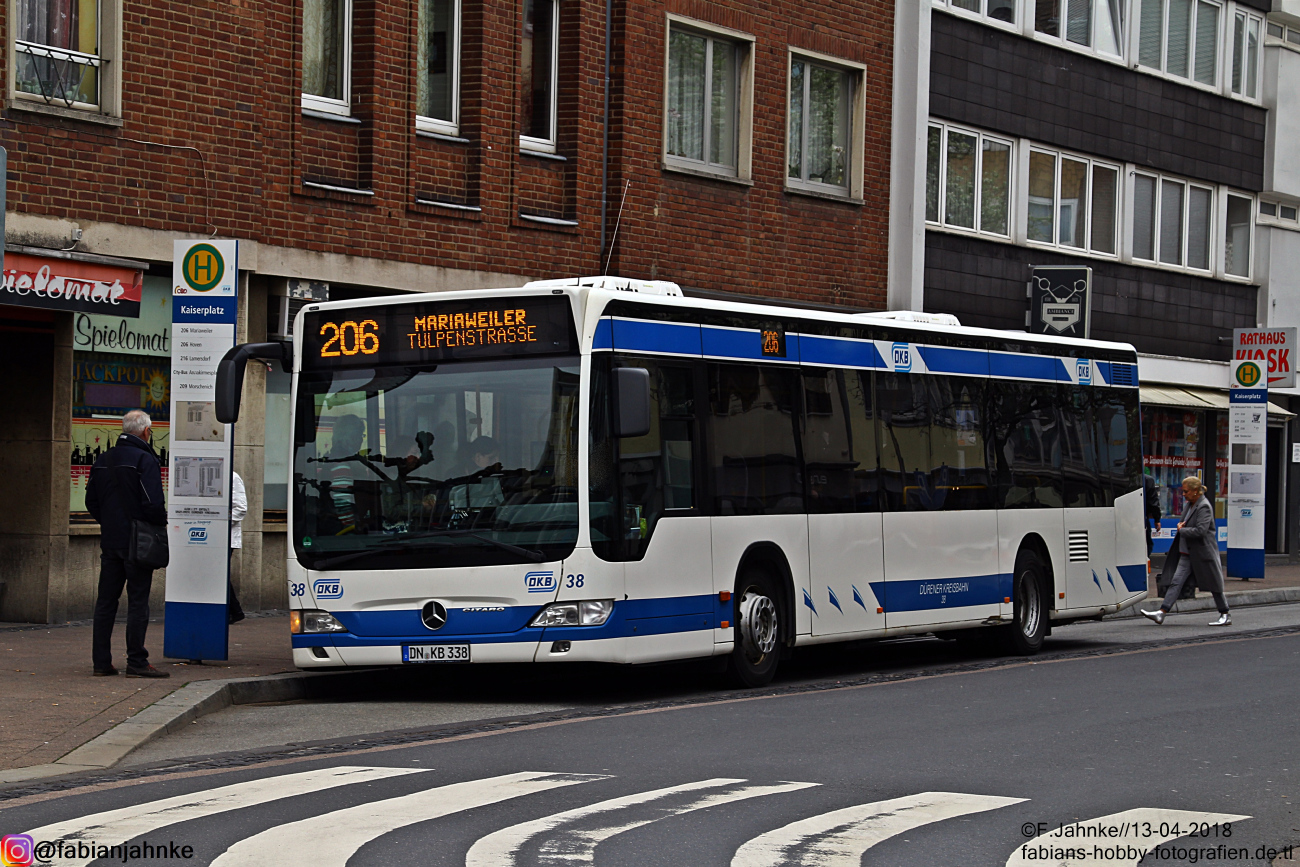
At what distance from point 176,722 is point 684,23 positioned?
14.9 metres

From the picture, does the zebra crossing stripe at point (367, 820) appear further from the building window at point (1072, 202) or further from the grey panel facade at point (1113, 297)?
the building window at point (1072, 202)

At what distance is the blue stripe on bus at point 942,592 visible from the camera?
50.4ft

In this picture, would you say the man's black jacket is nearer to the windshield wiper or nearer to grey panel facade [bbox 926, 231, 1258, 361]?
the windshield wiper

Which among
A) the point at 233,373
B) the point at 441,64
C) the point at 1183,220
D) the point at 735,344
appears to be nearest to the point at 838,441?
the point at 735,344

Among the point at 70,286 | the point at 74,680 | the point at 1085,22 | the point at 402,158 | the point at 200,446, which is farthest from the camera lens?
the point at 1085,22

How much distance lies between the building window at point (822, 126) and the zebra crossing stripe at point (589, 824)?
17500mm

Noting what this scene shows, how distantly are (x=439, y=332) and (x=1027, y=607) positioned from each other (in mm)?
7197

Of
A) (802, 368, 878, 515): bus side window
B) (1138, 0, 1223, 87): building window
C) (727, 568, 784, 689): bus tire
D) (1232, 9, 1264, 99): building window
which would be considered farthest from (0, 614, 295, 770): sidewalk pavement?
(1232, 9, 1264, 99): building window

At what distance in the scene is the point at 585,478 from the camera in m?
12.4

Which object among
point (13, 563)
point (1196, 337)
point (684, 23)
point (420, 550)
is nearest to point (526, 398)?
point (420, 550)

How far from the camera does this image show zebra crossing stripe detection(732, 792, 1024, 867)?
7156 mm

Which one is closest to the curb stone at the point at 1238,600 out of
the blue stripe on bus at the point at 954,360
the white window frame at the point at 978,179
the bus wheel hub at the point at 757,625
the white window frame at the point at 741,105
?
the white window frame at the point at 978,179

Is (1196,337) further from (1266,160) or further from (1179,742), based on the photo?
(1179,742)

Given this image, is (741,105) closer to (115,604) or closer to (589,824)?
(115,604)
